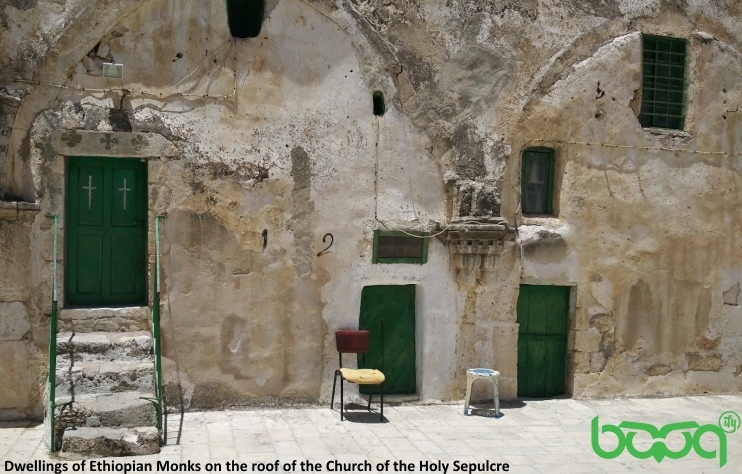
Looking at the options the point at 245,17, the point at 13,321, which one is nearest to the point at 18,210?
the point at 13,321

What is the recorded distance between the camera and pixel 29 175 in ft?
27.5

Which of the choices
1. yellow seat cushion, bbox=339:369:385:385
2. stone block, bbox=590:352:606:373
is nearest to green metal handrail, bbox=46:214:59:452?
yellow seat cushion, bbox=339:369:385:385

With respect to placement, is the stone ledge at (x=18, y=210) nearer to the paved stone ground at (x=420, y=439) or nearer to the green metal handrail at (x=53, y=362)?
the green metal handrail at (x=53, y=362)

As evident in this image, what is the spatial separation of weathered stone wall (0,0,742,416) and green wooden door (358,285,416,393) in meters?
0.17

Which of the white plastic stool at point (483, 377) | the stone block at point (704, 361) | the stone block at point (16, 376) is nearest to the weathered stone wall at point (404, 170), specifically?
the stone block at point (704, 361)

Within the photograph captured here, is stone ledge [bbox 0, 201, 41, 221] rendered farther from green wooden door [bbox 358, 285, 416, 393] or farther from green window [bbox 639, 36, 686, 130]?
green window [bbox 639, 36, 686, 130]

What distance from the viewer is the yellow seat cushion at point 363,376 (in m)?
8.47

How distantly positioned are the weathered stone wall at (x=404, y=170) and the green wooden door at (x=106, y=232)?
28 centimetres

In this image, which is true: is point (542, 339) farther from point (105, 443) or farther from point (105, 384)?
point (105, 443)

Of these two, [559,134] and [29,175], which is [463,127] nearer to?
[559,134]

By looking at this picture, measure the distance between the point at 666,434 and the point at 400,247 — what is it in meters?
3.65

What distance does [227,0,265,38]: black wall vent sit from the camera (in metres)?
9.26

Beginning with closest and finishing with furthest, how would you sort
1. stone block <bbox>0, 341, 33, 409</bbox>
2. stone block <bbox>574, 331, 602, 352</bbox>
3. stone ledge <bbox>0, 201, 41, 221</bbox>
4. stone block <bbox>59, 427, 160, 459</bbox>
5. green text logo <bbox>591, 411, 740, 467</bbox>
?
1. stone block <bbox>59, 427, 160, 459</bbox>
2. green text logo <bbox>591, 411, 740, 467</bbox>
3. stone ledge <bbox>0, 201, 41, 221</bbox>
4. stone block <bbox>0, 341, 33, 409</bbox>
5. stone block <bbox>574, 331, 602, 352</bbox>

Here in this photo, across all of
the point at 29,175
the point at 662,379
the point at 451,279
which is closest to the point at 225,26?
the point at 29,175
